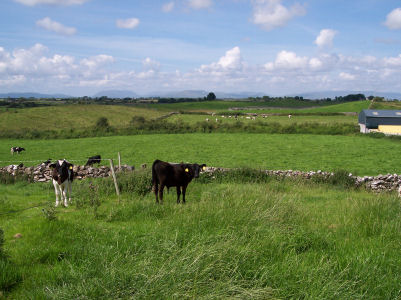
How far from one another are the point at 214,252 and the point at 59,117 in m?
63.5

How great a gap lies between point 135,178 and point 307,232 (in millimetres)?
7844

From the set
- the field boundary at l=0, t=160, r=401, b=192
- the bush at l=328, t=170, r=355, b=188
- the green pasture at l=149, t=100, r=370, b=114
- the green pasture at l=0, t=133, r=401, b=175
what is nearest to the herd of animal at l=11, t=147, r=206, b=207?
the field boundary at l=0, t=160, r=401, b=192

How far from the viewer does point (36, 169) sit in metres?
17.2

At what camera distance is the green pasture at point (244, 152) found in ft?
73.3

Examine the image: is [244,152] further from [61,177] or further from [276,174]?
[61,177]

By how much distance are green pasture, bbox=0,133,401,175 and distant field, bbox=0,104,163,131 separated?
20.6m

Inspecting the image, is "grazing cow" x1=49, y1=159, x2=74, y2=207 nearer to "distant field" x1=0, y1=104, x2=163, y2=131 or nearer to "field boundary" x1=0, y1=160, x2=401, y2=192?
"field boundary" x1=0, y1=160, x2=401, y2=192

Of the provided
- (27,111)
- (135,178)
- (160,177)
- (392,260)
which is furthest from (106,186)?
(27,111)

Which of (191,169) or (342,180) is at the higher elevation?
(191,169)

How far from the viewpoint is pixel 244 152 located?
2786 centimetres

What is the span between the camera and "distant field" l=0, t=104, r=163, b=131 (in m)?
52.7

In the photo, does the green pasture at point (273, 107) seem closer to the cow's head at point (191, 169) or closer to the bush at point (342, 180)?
the bush at point (342, 180)

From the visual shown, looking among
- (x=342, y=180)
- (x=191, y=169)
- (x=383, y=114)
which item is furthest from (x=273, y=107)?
(x=191, y=169)

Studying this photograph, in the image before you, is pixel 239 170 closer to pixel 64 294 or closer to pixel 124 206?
pixel 124 206
